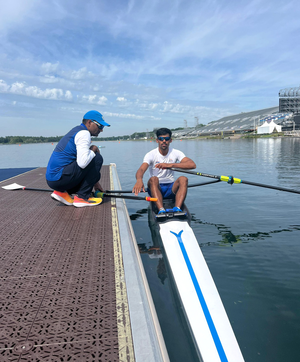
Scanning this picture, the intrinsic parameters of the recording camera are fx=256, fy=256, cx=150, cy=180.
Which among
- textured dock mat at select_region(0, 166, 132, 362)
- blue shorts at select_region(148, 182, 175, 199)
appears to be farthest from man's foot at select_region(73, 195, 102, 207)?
blue shorts at select_region(148, 182, 175, 199)

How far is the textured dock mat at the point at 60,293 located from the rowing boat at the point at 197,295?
88 cm

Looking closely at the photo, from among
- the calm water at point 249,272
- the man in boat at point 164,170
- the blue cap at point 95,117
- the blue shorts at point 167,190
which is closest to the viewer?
the calm water at point 249,272

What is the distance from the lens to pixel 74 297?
237cm

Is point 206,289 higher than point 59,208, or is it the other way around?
point 59,208

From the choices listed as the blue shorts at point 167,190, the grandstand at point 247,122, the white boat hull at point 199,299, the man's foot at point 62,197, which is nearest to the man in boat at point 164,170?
the blue shorts at point 167,190

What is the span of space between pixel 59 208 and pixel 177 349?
3.78 m

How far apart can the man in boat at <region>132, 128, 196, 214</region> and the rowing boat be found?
0.64 m

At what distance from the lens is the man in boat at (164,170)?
500 cm

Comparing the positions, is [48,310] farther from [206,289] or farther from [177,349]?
[206,289]

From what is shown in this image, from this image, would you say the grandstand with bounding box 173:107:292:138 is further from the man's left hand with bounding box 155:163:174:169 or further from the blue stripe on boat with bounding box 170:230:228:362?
the blue stripe on boat with bounding box 170:230:228:362

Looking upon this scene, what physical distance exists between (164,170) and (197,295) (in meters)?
3.21

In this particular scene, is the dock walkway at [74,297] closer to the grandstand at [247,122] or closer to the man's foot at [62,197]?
the man's foot at [62,197]

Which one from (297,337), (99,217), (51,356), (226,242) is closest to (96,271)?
(51,356)

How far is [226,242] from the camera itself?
538 cm
